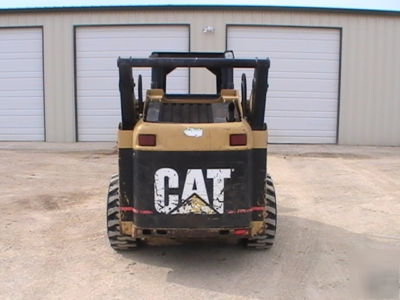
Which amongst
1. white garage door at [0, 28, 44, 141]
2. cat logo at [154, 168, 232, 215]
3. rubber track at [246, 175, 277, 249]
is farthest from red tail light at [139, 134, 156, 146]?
white garage door at [0, 28, 44, 141]

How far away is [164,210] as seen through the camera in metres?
4.50

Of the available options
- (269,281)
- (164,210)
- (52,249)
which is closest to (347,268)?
(269,281)

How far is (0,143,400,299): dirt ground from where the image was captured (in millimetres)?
Result: 4363

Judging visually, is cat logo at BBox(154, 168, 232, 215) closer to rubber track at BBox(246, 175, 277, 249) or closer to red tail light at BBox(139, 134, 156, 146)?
red tail light at BBox(139, 134, 156, 146)

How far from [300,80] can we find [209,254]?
1210 cm

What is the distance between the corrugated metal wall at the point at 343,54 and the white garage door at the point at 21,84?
0.42 meters

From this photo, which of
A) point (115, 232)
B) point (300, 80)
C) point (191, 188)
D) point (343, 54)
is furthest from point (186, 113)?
point (343, 54)

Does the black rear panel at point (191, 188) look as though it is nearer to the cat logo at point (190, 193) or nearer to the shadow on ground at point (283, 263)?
the cat logo at point (190, 193)

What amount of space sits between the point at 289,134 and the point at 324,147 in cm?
125

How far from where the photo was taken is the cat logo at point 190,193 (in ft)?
14.7

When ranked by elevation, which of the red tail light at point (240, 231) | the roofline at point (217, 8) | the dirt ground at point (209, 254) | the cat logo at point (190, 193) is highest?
the roofline at point (217, 8)

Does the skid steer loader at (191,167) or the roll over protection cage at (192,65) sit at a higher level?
the roll over protection cage at (192,65)

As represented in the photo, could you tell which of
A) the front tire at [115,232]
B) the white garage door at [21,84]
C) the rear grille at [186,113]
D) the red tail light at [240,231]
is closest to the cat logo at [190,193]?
the red tail light at [240,231]

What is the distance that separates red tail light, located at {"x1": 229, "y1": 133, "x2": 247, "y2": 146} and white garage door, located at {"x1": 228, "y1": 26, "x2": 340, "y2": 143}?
476 inches
